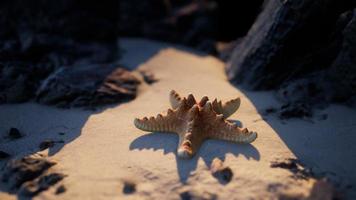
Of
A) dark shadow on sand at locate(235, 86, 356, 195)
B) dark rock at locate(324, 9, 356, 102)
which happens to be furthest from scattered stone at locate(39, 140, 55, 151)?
dark rock at locate(324, 9, 356, 102)

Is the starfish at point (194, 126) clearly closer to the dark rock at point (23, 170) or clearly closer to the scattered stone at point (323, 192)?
the scattered stone at point (323, 192)

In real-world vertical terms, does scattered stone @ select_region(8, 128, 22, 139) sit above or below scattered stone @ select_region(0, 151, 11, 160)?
above

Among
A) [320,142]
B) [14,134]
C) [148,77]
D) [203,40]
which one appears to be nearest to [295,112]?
[320,142]

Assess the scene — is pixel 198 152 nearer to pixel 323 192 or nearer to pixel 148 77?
pixel 323 192

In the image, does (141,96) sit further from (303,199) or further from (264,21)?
(303,199)

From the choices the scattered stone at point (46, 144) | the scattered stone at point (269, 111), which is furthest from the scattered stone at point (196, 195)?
the scattered stone at point (269, 111)

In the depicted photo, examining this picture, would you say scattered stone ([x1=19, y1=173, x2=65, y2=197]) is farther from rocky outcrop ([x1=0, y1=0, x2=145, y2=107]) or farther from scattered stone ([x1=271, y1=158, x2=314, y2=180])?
scattered stone ([x1=271, y1=158, x2=314, y2=180])
